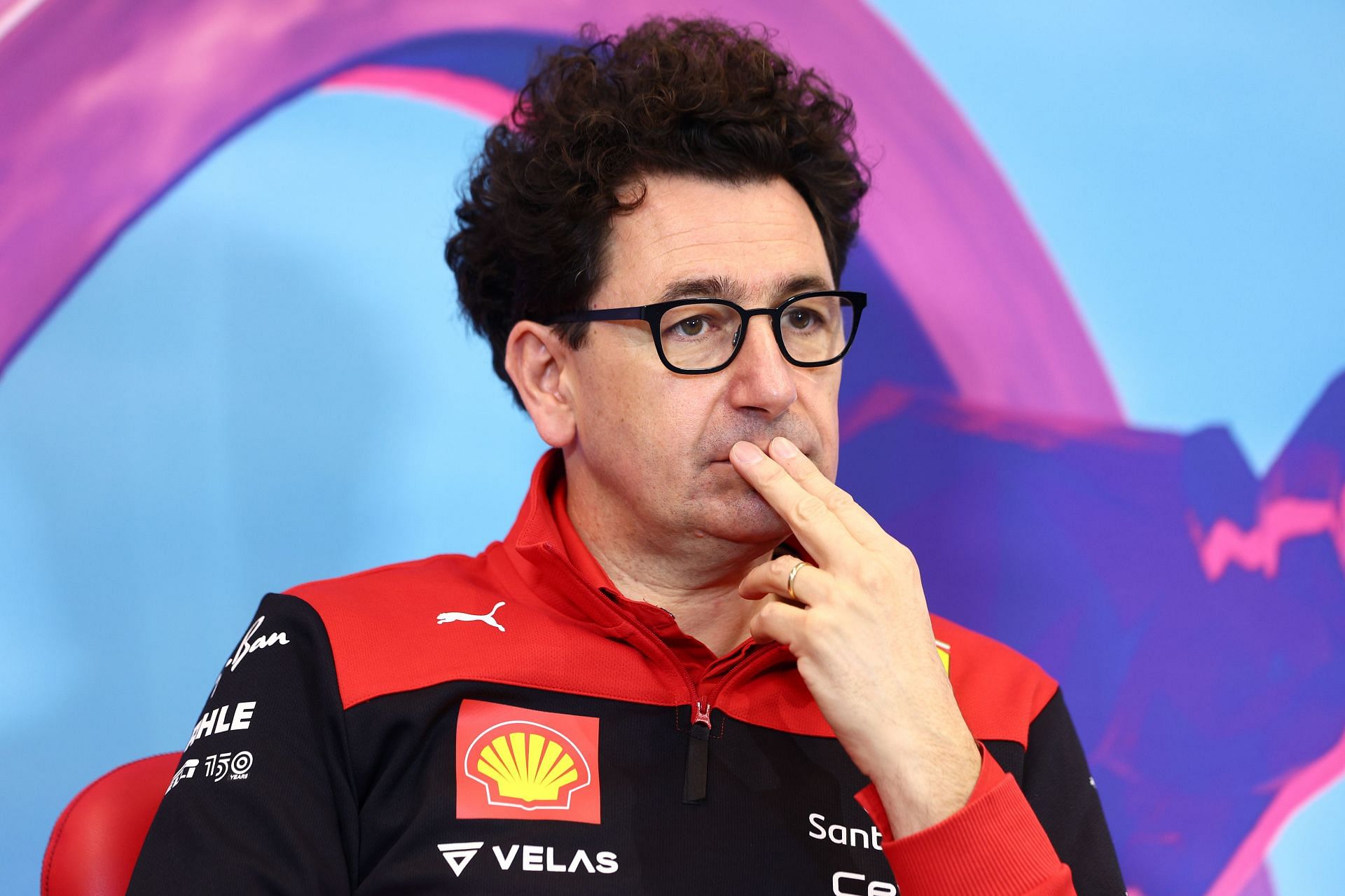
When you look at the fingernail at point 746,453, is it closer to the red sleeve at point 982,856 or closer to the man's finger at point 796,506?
the man's finger at point 796,506

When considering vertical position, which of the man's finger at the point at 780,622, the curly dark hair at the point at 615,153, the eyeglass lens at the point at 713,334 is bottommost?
the man's finger at the point at 780,622

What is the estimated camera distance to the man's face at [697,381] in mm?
1711

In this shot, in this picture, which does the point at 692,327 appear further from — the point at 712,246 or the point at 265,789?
the point at 265,789

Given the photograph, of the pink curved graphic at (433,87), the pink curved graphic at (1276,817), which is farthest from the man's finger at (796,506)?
the pink curved graphic at (1276,817)

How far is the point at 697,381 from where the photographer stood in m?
1.71

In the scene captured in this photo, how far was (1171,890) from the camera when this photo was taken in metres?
2.33

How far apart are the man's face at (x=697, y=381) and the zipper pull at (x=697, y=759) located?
267 mm

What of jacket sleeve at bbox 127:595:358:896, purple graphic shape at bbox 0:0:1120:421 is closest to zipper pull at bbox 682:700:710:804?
jacket sleeve at bbox 127:595:358:896

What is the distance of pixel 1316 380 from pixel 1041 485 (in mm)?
622

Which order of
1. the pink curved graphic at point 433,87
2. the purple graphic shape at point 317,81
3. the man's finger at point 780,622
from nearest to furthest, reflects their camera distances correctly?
the man's finger at point 780,622
the purple graphic shape at point 317,81
the pink curved graphic at point 433,87

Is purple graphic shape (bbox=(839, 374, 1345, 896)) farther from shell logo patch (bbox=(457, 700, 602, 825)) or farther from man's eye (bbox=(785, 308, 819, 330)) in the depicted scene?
shell logo patch (bbox=(457, 700, 602, 825))

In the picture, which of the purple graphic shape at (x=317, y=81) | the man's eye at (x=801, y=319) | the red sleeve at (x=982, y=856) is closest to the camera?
the red sleeve at (x=982, y=856)

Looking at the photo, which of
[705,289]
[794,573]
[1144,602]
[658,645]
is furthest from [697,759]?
[1144,602]

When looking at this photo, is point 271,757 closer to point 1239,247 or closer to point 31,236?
point 31,236
